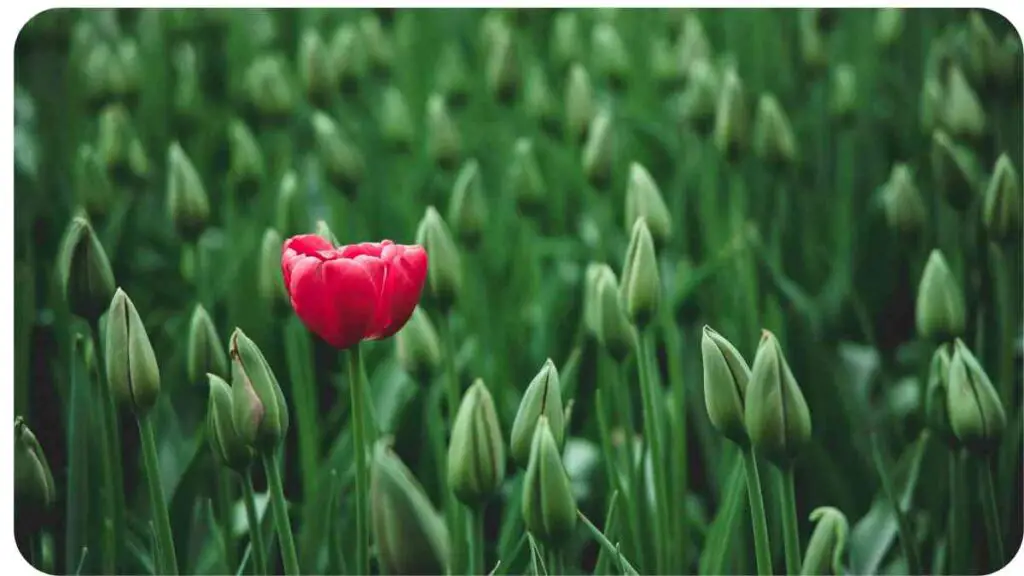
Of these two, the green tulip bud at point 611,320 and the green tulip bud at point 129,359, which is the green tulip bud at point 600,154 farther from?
the green tulip bud at point 129,359

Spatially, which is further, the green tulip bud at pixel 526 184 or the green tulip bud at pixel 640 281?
the green tulip bud at pixel 526 184

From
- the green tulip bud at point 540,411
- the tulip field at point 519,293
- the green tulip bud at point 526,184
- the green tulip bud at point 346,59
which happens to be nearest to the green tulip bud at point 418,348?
the tulip field at point 519,293

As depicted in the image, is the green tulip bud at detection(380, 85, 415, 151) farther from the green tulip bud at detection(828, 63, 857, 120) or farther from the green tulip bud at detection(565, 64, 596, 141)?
the green tulip bud at detection(828, 63, 857, 120)

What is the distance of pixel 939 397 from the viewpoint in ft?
1.90

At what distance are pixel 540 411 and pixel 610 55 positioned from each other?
47 cm

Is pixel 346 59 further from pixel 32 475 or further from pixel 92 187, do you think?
pixel 32 475

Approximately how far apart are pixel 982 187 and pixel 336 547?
396 mm

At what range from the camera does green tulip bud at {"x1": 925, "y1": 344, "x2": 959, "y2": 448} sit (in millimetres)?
541

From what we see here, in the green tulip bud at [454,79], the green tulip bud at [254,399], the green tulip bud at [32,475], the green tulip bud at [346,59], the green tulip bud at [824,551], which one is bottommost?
the green tulip bud at [824,551]

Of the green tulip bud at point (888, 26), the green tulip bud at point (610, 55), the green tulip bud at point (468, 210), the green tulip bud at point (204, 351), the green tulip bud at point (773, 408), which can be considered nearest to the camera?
the green tulip bud at point (773, 408)

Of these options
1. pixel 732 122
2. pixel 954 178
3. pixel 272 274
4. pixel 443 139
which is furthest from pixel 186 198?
pixel 954 178

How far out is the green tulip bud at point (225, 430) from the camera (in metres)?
0.45

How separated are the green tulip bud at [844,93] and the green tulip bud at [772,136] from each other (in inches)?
4.9

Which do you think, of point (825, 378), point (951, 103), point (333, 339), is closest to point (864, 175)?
point (951, 103)
